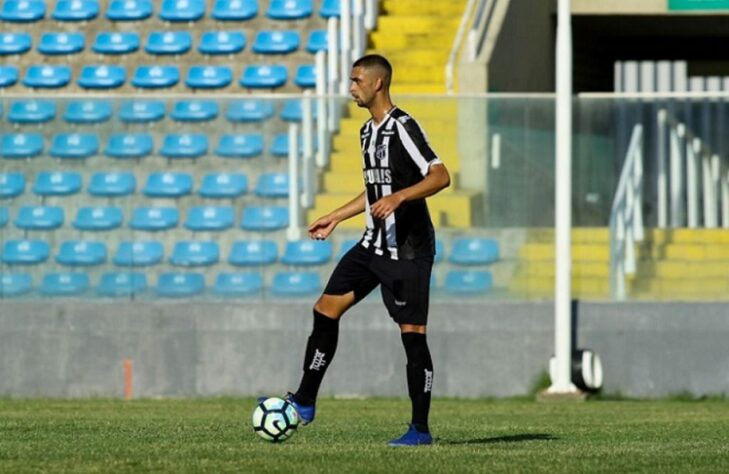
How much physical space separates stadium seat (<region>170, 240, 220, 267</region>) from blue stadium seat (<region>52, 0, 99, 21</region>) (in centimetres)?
695

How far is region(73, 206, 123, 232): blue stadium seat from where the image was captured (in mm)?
20078

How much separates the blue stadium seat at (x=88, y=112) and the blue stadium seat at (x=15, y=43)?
544 centimetres

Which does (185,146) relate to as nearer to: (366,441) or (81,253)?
(81,253)

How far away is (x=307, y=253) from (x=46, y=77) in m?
6.48

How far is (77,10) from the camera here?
26078 millimetres

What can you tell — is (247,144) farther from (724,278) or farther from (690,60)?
(690,60)

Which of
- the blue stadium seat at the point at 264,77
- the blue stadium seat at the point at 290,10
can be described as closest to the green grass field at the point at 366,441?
the blue stadium seat at the point at 264,77

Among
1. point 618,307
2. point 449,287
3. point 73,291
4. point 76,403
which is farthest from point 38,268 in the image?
point 618,307

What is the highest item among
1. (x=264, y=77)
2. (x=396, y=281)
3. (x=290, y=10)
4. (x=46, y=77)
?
(x=290, y=10)

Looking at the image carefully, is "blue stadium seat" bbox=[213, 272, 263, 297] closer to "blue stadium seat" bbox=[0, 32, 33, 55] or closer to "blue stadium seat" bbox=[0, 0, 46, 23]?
"blue stadium seat" bbox=[0, 32, 33, 55]

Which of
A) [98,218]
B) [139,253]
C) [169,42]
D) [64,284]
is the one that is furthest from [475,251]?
[169,42]

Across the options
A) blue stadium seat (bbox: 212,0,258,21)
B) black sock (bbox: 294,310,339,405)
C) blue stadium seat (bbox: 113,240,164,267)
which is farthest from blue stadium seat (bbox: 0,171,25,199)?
black sock (bbox: 294,310,339,405)

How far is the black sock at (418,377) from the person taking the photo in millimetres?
10758

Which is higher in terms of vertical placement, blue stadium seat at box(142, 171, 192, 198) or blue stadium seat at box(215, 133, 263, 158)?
blue stadium seat at box(215, 133, 263, 158)
